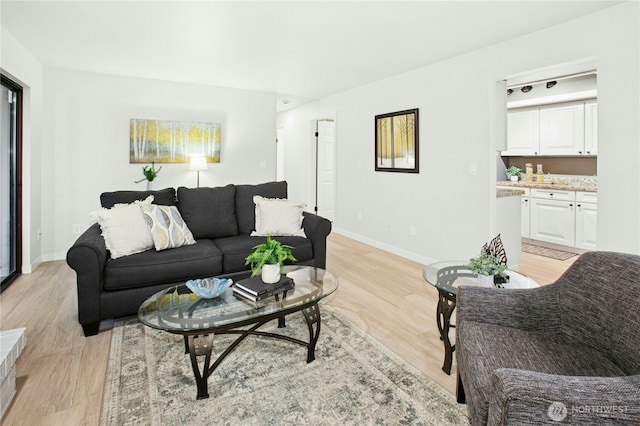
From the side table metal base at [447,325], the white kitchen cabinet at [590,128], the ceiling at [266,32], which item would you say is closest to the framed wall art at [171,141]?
the ceiling at [266,32]

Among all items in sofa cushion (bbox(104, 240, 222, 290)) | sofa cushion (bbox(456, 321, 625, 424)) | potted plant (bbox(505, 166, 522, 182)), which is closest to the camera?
sofa cushion (bbox(456, 321, 625, 424))

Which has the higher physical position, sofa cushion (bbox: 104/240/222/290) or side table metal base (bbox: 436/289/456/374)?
sofa cushion (bbox: 104/240/222/290)

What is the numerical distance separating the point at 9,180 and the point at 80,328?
2.16m

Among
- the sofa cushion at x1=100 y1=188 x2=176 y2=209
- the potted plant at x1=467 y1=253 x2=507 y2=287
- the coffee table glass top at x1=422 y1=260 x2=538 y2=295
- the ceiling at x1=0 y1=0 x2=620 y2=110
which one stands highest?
the ceiling at x1=0 y1=0 x2=620 y2=110

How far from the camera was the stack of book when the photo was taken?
2.11 m

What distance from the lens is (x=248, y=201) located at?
382 cm

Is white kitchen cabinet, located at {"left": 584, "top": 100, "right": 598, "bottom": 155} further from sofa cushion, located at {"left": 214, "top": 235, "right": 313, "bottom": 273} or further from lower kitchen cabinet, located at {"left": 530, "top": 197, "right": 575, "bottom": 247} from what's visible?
sofa cushion, located at {"left": 214, "top": 235, "right": 313, "bottom": 273}

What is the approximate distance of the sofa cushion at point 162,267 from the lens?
263 centimetres

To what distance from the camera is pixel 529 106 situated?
5.80m

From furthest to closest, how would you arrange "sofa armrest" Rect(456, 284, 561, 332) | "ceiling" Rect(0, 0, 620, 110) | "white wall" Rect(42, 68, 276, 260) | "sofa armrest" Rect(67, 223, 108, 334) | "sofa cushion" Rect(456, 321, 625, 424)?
"white wall" Rect(42, 68, 276, 260) < "ceiling" Rect(0, 0, 620, 110) < "sofa armrest" Rect(67, 223, 108, 334) < "sofa armrest" Rect(456, 284, 561, 332) < "sofa cushion" Rect(456, 321, 625, 424)

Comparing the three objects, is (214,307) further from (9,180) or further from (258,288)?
(9,180)

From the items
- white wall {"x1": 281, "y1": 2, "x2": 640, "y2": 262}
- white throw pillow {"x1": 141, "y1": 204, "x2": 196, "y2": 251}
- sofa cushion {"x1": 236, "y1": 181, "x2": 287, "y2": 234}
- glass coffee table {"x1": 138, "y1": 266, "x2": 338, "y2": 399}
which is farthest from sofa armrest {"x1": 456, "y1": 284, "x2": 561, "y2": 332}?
sofa cushion {"x1": 236, "y1": 181, "x2": 287, "y2": 234}

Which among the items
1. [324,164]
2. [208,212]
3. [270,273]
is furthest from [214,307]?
[324,164]

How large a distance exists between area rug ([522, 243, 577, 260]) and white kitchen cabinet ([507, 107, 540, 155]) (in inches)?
60.3
